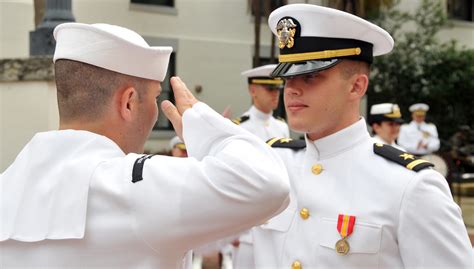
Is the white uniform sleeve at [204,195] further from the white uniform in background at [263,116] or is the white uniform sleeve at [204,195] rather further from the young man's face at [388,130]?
the young man's face at [388,130]

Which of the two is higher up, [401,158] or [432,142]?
[401,158]

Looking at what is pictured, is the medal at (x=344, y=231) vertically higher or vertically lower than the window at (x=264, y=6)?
lower

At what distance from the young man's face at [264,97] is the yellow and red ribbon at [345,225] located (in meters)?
5.22

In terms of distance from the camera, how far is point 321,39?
2.79 metres

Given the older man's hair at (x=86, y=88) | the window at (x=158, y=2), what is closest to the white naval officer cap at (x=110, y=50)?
the older man's hair at (x=86, y=88)

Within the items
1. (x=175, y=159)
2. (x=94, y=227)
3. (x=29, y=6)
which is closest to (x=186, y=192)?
(x=175, y=159)

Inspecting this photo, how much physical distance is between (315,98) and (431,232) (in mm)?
651

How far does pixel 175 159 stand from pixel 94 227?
0.28m

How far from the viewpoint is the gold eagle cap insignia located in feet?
9.36

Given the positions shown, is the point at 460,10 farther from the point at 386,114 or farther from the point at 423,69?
the point at 386,114

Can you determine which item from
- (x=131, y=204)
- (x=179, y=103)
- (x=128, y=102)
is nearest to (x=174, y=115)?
(x=179, y=103)

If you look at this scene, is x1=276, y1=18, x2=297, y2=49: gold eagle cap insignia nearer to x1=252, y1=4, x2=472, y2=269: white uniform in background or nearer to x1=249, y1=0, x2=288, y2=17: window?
x1=252, y1=4, x2=472, y2=269: white uniform in background

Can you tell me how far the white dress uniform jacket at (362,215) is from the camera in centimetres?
248

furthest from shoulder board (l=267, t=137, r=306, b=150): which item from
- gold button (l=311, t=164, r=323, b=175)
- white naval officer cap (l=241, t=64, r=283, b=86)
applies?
white naval officer cap (l=241, t=64, r=283, b=86)
